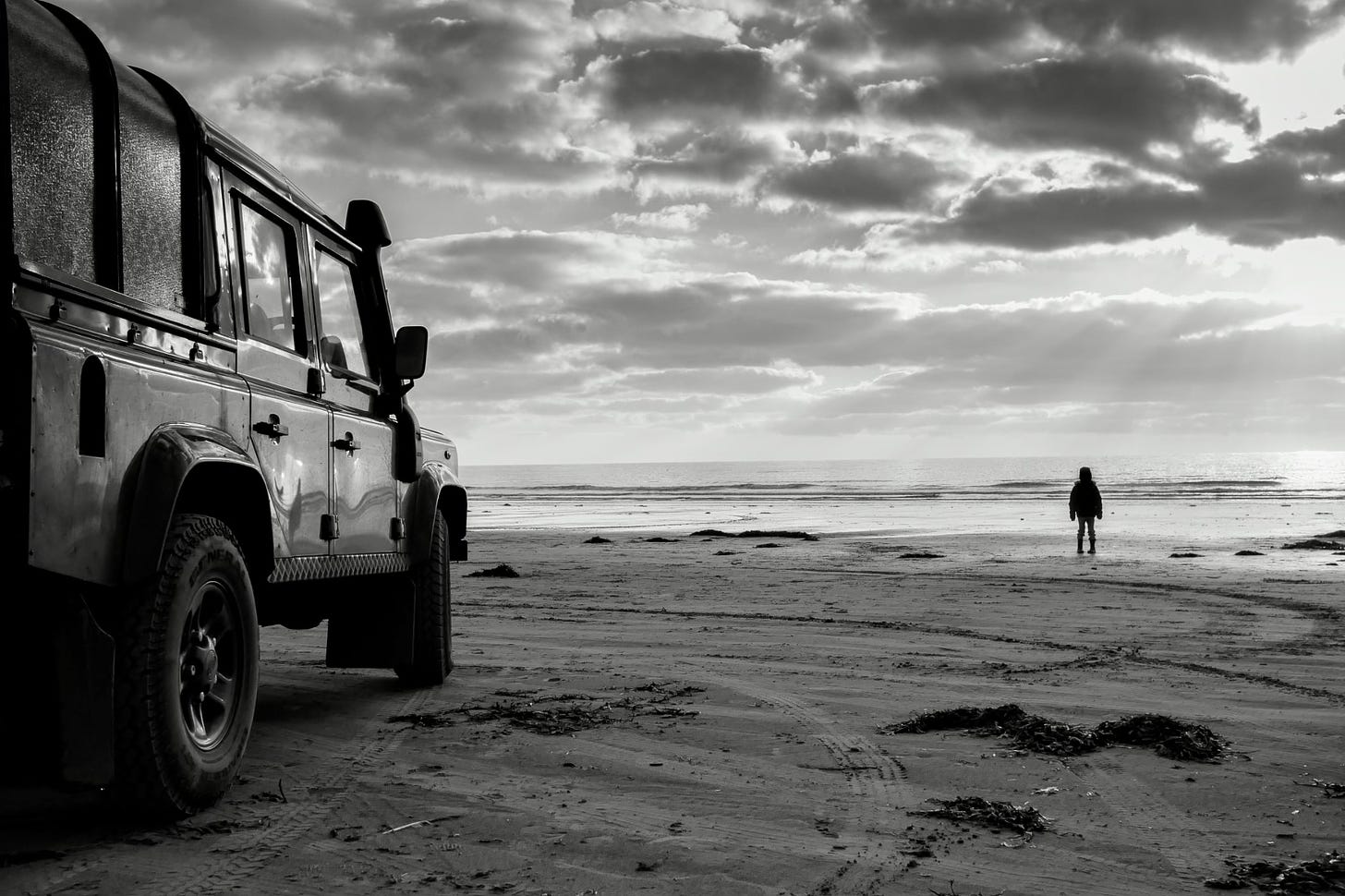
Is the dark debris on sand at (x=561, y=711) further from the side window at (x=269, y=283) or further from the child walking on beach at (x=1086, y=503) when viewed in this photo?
the child walking on beach at (x=1086, y=503)

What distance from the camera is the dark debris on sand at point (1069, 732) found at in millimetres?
4981

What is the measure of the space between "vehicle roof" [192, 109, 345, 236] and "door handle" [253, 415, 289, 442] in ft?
3.58

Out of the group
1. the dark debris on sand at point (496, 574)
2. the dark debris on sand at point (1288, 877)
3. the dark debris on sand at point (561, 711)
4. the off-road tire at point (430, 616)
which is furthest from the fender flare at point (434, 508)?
the dark debris on sand at point (496, 574)

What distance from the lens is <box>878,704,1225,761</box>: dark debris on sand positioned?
196 inches

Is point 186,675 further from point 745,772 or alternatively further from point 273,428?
point 745,772

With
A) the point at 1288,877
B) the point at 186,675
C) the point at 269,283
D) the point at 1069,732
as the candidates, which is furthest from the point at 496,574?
the point at 1288,877

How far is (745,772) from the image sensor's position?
4676 mm

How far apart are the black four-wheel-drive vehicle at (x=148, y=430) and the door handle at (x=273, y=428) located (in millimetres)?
11

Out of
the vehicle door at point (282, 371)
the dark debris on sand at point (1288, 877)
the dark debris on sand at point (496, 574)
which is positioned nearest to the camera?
the dark debris on sand at point (1288, 877)

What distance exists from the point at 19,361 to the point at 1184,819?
4.02 m

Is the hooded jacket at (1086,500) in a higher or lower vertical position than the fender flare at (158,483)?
lower

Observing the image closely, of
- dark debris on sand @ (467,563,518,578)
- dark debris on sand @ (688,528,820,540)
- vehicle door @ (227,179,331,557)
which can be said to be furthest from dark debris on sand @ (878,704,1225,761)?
dark debris on sand @ (688,528,820,540)

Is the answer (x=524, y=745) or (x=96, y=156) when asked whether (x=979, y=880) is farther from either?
(x=96, y=156)

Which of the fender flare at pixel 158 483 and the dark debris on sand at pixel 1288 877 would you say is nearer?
the dark debris on sand at pixel 1288 877
